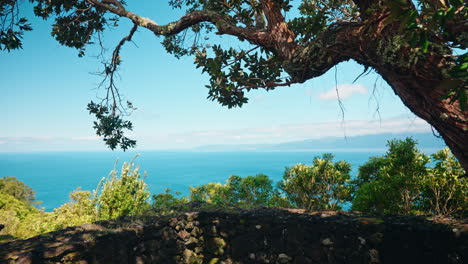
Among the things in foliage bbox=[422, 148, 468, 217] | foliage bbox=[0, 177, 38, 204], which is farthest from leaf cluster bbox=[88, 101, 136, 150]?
foliage bbox=[0, 177, 38, 204]

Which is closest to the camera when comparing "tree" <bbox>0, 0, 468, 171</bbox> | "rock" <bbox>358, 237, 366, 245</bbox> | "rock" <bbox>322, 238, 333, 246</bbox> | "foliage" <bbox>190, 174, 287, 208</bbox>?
"tree" <bbox>0, 0, 468, 171</bbox>

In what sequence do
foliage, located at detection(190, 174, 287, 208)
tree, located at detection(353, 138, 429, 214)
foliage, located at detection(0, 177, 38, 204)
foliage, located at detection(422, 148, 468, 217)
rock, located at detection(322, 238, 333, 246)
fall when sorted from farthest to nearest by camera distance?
1. foliage, located at detection(0, 177, 38, 204)
2. foliage, located at detection(190, 174, 287, 208)
3. tree, located at detection(353, 138, 429, 214)
4. foliage, located at detection(422, 148, 468, 217)
5. rock, located at detection(322, 238, 333, 246)

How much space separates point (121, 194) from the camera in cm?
602

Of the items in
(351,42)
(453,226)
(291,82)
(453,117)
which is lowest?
(453,226)

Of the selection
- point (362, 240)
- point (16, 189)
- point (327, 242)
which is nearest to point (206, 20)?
point (327, 242)

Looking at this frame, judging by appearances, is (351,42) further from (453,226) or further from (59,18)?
(59,18)

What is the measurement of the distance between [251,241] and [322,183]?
3718mm

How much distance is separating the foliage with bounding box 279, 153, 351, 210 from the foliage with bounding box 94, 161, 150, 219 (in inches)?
169

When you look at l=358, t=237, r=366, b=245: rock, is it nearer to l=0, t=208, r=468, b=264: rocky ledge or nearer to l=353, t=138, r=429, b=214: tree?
l=0, t=208, r=468, b=264: rocky ledge

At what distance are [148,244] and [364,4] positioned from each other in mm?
4716

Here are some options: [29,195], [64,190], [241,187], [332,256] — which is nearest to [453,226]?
[332,256]

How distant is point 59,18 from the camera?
5926mm

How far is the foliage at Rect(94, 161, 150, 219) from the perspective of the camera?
6.02 metres

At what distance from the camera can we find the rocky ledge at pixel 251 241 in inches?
147
